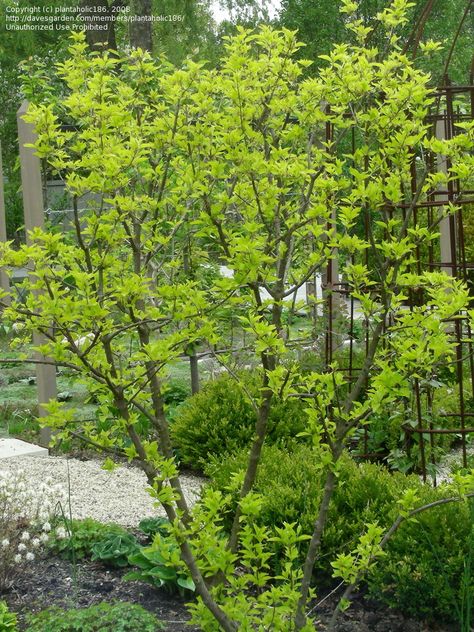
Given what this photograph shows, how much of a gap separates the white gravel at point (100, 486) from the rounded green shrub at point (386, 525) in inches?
26.2

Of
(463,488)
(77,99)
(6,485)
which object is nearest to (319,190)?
(77,99)

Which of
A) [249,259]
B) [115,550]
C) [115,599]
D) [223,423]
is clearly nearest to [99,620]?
[115,599]

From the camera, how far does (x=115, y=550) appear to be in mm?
3621

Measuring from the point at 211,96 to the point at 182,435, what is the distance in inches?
113

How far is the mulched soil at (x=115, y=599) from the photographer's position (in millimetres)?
3236

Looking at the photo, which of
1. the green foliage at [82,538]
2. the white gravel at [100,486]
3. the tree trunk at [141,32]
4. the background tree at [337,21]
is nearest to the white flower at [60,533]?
the green foliage at [82,538]

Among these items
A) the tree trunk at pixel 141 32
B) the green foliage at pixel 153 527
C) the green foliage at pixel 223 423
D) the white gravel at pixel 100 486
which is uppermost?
the tree trunk at pixel 141 32

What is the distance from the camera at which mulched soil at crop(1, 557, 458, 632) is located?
3.24 metres

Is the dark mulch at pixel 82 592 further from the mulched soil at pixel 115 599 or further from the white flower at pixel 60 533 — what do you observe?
the white flower at pixel 60 533

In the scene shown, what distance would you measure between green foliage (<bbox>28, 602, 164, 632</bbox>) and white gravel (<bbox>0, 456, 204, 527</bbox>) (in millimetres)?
1122

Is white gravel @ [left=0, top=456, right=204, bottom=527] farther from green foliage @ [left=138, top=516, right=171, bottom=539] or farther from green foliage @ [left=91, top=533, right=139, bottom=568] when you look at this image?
green foliage @ [left=91, top=533, right=139, bottom=568]

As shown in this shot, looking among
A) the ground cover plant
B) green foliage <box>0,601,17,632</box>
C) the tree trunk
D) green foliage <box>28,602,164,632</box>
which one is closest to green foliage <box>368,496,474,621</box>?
the ground cover plant

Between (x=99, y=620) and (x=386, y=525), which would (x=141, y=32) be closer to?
(x=386, y=525)

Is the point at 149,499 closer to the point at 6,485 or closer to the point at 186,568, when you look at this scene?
the point at 6,485
